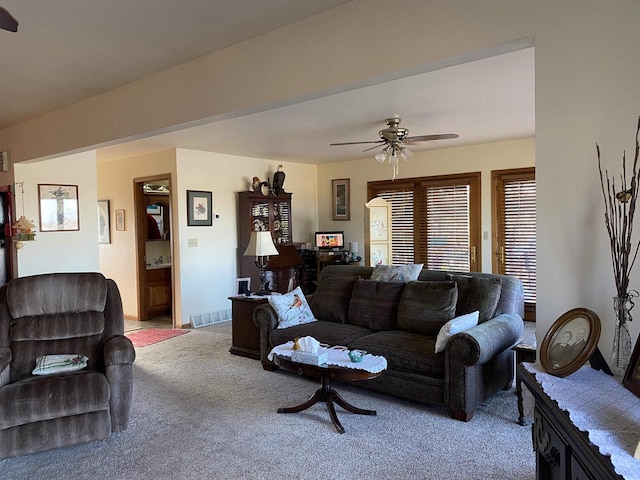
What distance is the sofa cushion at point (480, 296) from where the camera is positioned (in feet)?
12.2

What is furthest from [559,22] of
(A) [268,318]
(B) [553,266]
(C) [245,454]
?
(A) [268,318]

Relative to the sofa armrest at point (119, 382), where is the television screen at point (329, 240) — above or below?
above

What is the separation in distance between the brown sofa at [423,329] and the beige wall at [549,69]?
143 cm

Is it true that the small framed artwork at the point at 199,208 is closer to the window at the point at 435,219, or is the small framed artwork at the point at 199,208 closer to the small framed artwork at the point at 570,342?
Result: the window at the point at 435,219

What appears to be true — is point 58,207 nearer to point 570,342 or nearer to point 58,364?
point 58,364

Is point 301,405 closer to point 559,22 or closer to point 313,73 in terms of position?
point 313,73

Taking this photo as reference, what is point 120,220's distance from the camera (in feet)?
23.2

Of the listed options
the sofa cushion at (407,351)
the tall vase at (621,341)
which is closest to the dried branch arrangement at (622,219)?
the tall vase at (621,341)

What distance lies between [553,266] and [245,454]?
2.04 metres

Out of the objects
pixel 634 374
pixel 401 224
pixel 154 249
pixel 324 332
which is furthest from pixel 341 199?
pixel 634 374

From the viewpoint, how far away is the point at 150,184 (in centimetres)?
747

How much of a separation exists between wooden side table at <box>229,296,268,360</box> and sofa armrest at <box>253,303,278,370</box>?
312 millimetres

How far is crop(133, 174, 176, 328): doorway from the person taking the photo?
6828 millimetres

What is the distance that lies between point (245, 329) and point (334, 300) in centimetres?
102
